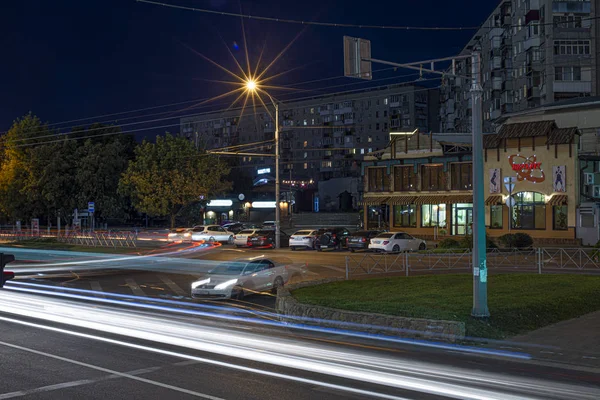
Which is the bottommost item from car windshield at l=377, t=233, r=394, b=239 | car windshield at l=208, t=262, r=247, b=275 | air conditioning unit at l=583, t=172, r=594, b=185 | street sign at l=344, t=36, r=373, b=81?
car windshield at l=377, t=233, r=394, b=239

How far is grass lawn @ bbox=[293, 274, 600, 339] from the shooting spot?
1420cm

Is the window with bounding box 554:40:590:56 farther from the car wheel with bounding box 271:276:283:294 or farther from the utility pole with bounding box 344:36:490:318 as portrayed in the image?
the utility pole with bounding box 344:36:490:318

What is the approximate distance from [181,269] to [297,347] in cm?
2030

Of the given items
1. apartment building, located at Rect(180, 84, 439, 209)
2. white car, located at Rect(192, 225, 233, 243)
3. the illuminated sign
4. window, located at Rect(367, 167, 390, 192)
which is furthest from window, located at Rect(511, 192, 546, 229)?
the illuminated sign

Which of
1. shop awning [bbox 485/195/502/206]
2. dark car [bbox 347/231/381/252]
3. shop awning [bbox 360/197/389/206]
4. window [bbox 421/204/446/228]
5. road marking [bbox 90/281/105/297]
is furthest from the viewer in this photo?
shop awning [bbox 360/197/389/206]

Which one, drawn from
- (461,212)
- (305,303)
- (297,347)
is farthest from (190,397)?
(461,212)

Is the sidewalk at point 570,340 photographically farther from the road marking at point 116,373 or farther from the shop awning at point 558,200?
the shop awning at point 558,200

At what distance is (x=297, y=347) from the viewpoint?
12367mm

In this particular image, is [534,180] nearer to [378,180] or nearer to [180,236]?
[378,180]

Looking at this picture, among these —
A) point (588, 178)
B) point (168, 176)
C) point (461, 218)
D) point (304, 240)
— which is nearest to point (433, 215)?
point (461, 218)

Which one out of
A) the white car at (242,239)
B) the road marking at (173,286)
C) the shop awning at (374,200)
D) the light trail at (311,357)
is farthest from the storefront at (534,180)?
the light trail at (311,357)

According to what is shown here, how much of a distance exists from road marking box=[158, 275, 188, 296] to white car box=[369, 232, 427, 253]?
46.6ft

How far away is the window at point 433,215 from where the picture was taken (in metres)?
49.3

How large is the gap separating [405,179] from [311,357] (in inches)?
1638
